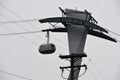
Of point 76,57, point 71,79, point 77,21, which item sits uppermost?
point 77,21

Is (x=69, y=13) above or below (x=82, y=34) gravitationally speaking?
above

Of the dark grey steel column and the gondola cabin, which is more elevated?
the dark grey steel column

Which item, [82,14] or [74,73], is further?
[82,14]

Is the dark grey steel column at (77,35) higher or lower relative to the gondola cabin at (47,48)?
higher

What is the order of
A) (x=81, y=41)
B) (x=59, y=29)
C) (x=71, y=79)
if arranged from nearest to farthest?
(x=71, y=79)
(x=81, y=41)
(x=59, y=29)

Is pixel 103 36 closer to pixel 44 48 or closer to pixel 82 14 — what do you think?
pixel 82 14

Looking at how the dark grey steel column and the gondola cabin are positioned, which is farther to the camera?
the dark grey steel column

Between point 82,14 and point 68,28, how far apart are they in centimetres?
569

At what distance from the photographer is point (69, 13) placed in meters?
65.8

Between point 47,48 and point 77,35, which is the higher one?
point 77,35

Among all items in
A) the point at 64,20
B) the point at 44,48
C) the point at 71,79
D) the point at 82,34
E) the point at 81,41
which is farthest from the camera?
the point at 82,34

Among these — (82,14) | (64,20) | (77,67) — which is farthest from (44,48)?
(82,14)

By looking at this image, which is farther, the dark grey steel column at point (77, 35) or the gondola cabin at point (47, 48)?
the dark grey steel column at point (77, 35)

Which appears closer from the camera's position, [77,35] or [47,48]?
[47,48]
